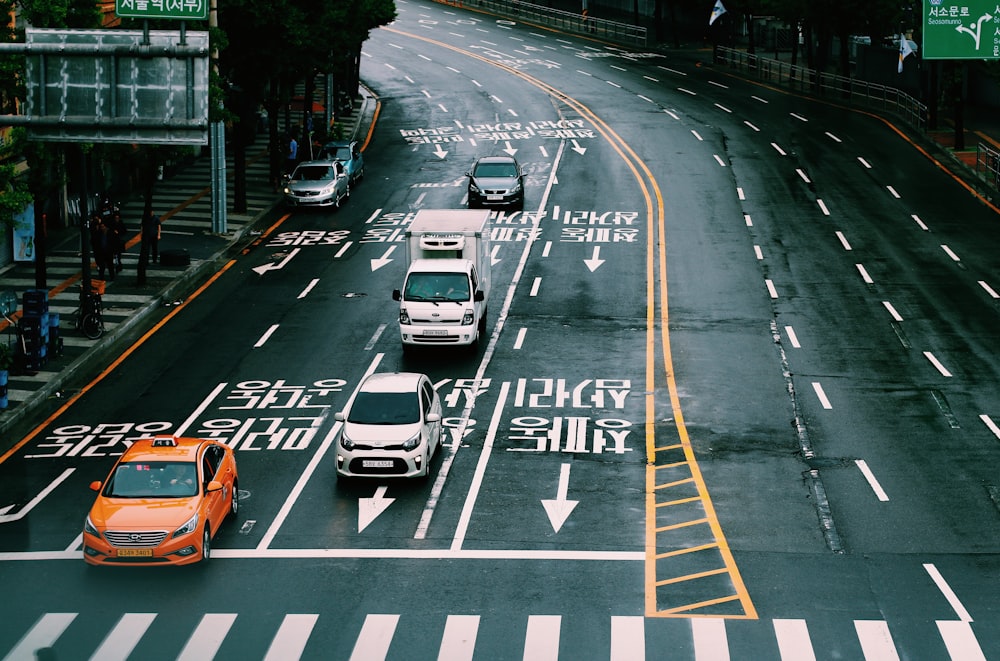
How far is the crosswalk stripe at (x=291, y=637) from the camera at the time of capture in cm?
1919

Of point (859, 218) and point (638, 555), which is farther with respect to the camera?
point (859, 218)

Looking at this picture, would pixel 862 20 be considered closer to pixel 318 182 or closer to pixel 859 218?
pixel 859 218

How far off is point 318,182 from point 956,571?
36546 mm

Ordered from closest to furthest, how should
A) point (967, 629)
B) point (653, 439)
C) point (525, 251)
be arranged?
point (967, 629) < point (653, 439) < point (525, 251)

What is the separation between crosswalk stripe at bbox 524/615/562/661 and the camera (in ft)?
62.8

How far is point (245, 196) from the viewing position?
5359 cm

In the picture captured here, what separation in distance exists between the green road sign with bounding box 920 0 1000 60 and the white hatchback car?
33464mm

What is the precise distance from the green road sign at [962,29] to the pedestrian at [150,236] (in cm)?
2974

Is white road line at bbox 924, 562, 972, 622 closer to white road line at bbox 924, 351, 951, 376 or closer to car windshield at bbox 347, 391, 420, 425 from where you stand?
car windshield at bbox 347, 391, 420, 425

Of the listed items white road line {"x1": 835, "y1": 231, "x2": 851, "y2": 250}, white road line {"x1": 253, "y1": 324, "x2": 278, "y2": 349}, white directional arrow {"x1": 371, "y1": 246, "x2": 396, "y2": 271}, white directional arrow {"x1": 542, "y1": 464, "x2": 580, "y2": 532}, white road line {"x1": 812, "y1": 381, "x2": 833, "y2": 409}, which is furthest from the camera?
white road line {"x1": 835, "y1": 231, "x2": 851, "y2": 250}

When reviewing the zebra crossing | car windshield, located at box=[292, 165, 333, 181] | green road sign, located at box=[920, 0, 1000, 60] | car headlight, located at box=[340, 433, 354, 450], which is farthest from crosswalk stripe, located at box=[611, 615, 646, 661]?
green road sign, located at box=[920, 0, 1000, 60]

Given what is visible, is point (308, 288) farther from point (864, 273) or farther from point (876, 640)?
point (876, 640)

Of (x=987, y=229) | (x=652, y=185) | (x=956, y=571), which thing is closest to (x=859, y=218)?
(x=987, y=229)

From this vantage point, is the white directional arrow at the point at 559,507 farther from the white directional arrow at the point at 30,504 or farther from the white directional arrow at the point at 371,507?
the white directional arrow at the point at 30,504
